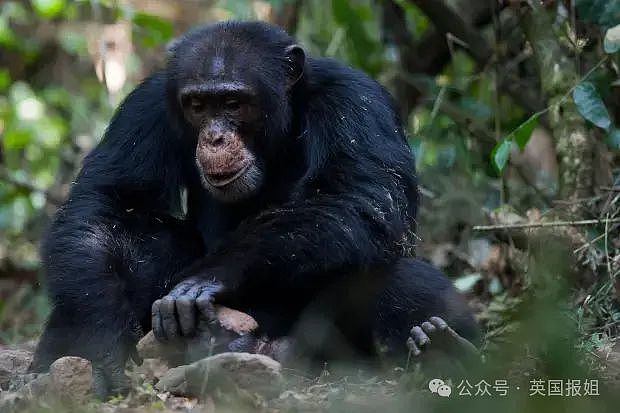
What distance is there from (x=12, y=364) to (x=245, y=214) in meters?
1.47

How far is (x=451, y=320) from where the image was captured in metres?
5.18

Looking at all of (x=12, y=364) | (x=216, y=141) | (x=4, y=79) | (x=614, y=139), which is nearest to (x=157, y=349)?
(x=12, y=364)

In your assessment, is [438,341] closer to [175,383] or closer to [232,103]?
[175,383]

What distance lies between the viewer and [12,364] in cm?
509

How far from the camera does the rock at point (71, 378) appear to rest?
3.84 m

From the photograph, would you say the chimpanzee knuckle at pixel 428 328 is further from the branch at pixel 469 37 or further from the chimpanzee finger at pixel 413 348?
the branch at pixel 469 37

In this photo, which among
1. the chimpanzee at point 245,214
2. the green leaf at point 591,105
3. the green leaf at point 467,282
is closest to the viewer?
the chimpanzee at point 245,214

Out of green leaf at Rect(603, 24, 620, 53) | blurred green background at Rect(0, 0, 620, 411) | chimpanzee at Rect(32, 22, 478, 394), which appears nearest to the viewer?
chimpanzee at Rect(32, 22, 478, 394)

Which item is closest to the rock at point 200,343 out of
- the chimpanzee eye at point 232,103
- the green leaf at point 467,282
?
the chimpanzee eye at point 232,103

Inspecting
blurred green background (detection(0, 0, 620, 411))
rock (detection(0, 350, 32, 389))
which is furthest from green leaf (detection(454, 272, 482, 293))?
rock (detection(0, 350, 32, 389))

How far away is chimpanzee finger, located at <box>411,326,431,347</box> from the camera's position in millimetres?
4711

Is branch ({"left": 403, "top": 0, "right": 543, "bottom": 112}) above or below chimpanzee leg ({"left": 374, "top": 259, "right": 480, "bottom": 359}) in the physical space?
above

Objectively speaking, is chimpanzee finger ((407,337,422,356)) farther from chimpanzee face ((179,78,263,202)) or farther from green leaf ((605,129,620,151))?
green leaf ((605,129,620,151))

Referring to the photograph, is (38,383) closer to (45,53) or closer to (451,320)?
(451,320)
